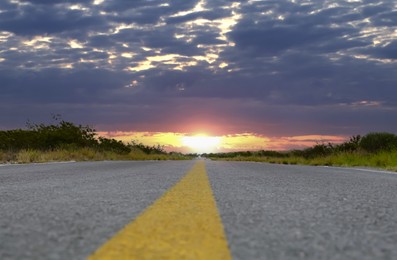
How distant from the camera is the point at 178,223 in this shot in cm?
388

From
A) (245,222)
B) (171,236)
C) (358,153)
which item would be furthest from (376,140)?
(171,236)

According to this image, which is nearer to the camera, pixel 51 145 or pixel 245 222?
pixel 245 222

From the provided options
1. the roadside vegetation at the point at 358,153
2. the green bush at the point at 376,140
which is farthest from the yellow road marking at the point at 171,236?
the green bush at the point at 376,140

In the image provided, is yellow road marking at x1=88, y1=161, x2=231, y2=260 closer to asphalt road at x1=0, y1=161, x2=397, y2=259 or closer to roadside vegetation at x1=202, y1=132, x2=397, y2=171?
asphalt road at x1=0, y1=161, x2=397, y2=259

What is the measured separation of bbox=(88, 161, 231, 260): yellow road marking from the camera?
274 cm

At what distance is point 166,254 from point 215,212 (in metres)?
1.84

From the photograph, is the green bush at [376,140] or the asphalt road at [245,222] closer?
the asphalt road at [245,222]

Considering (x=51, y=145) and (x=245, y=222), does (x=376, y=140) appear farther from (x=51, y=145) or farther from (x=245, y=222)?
(x=245, y=222)

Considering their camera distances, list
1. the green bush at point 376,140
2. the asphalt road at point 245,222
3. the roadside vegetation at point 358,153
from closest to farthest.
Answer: the asphalt road at point 245,222 < the roadside vegetation at point 358,153 < the green bush at point 376,140

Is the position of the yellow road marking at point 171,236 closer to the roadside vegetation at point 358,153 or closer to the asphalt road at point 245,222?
the asphalt road at point 245,222

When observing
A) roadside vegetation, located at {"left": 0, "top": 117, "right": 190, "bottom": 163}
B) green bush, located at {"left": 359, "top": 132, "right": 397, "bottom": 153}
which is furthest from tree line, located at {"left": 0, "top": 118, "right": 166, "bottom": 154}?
green bush, located at {"left": 359, "top": 132, "right": 397, "bottom": 153}

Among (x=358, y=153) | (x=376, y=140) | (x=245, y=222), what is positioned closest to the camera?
(x=245, y=222)

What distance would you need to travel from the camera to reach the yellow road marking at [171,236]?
274cm

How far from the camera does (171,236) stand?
3.29 m
